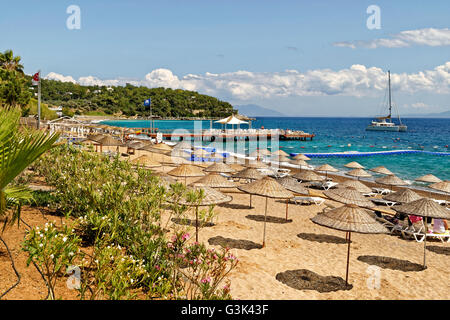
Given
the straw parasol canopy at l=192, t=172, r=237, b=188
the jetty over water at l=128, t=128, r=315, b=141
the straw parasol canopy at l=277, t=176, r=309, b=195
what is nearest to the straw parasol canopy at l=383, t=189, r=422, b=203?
the straw parasol canopy at l=277, t=176, r=309, b=195

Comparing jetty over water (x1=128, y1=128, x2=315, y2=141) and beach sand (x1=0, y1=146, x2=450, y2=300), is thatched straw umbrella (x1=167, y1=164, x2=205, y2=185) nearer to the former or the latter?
beach sand (x1=0, y1=146, x2=450, y2=300)

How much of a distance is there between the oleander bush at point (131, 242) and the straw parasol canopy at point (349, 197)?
17.6ft

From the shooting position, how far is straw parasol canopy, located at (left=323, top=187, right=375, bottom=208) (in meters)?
11.1

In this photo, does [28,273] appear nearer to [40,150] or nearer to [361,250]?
[40,150]

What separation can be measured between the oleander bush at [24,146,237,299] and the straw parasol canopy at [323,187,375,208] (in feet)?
17.6

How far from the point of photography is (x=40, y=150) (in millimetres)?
3404

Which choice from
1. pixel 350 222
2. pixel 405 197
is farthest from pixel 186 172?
pixel 405 197

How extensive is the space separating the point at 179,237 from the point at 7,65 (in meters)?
47.2

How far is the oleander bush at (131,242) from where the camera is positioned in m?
4.64

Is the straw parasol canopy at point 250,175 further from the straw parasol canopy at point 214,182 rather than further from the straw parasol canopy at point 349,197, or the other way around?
the straw parasol canopy at point 349,197

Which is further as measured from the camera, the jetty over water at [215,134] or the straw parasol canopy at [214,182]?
the jetty over water at [215,134]

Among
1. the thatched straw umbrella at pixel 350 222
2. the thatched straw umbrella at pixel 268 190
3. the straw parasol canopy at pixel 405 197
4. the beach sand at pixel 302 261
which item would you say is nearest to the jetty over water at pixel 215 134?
the beach sand at pixel 302 261

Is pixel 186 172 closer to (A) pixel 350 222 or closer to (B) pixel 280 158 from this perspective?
(A) pixel 350 222

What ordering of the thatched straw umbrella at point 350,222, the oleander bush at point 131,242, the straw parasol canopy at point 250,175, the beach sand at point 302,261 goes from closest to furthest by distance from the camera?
the oleander bush at point 131,242 < the beach sand at point 302,261 < the thatched straw umbrella at point 350,222 < the straw parasol canopy at point 250,175
